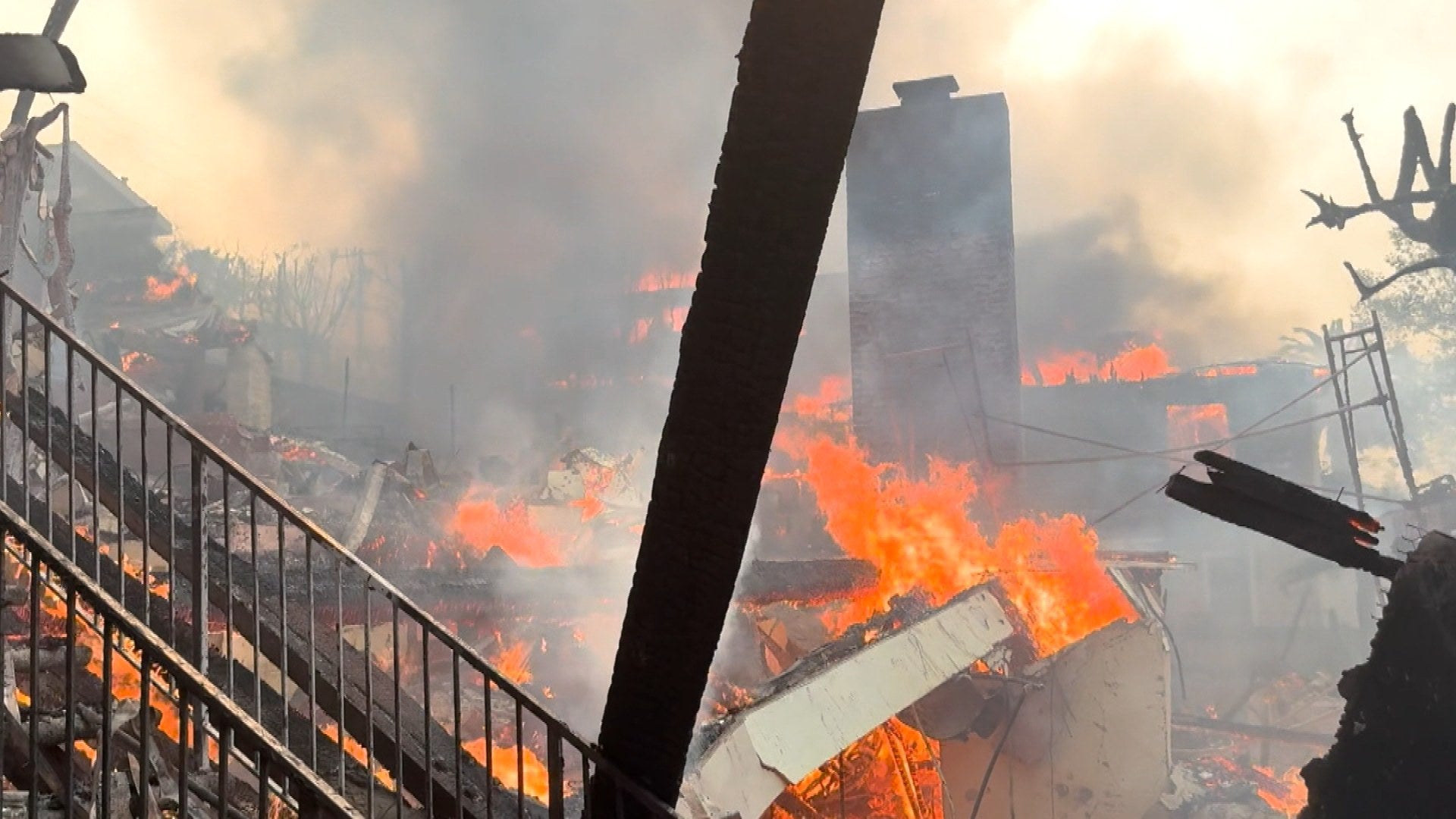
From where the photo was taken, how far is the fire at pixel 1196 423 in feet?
98.7

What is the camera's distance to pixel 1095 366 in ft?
137

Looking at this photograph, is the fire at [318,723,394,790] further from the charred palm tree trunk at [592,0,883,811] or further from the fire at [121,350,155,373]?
the fire at [121,350,155,373]

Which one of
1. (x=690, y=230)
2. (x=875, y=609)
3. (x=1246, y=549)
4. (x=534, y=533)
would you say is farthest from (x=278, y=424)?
(x=1246, y=549)

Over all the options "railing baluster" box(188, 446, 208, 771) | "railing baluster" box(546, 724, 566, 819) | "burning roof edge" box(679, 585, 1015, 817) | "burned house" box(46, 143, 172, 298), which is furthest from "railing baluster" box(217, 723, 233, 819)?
"burned house" box(46, 143, 172, 298)

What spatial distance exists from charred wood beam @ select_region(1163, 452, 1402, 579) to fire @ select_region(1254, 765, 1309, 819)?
7.71 meters

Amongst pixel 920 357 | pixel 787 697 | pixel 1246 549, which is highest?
pixel 920 357

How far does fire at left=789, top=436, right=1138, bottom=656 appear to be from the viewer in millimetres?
14648

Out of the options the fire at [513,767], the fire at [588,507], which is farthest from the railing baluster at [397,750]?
the fire at [588,507]

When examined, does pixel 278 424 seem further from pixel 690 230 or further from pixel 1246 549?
pixel 1246 549

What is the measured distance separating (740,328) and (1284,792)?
50.9 feet

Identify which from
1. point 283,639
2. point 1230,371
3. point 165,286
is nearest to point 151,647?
point 283,639

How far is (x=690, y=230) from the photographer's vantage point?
4203 centimetres

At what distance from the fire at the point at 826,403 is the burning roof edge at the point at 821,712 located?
24006mm

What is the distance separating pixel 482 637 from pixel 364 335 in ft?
115
